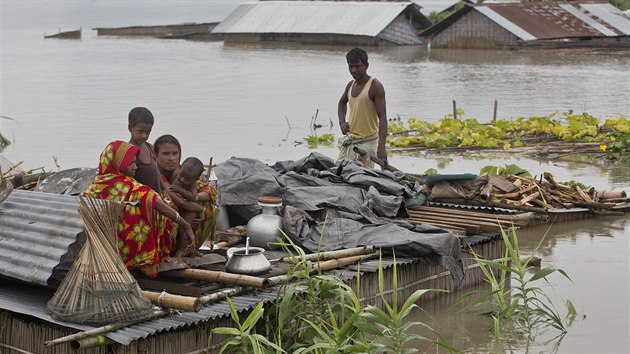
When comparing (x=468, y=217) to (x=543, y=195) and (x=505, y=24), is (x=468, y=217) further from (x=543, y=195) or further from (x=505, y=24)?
(x=505, y=24)

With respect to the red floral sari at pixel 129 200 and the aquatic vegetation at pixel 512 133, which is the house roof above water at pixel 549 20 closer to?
the aquatic vegetation at pixel 512 133

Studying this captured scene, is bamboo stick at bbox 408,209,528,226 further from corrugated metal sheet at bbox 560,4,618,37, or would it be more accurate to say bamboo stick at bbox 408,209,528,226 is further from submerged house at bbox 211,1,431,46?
submerged house at bbox 211,1,431,46

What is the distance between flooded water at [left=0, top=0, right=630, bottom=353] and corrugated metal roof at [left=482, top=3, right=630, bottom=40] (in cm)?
164

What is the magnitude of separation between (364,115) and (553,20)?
3349 centimetres

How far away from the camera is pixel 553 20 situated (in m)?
40.0

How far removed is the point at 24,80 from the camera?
1094 inches

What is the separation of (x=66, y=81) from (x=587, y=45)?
65.9ft

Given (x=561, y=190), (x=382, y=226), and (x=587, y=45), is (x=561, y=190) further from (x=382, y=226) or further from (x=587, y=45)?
(x=587, y=45)

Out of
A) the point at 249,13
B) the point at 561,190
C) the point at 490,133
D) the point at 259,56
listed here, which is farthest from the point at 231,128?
the point at 249,13

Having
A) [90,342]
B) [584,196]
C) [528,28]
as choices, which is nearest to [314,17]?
[528,28]

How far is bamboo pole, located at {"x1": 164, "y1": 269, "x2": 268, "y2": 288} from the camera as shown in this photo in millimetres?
5262

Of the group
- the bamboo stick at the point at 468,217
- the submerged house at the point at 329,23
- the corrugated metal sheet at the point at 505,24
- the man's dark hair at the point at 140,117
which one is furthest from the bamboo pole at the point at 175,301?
the submerged house at the point at 329,23

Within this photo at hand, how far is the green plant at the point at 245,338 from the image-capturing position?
462 centimetres

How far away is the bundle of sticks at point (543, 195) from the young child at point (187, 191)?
115 inches
